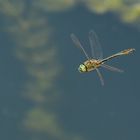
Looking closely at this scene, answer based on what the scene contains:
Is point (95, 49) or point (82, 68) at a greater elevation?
point (95, 49)

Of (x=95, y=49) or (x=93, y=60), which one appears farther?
(x=95, y=49)

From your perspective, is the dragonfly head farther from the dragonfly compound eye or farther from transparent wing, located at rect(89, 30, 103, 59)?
transparent wing, located at rect(89, 30, 103, 59)

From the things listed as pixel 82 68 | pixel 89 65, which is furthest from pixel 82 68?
pixel 89 65

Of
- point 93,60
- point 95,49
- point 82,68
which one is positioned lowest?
point 82,68

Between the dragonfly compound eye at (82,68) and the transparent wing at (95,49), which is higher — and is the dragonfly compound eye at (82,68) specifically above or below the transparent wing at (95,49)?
below

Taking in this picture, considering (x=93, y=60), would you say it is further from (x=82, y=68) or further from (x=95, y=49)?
(x=95, y=49)

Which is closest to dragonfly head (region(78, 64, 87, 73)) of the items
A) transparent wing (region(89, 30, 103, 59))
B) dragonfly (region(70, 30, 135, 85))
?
dragonfly (region(70, 30, 135, 85))

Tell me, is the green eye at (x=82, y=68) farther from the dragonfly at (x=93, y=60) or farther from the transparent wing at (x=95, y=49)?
the transparent wing at (x=95, y=49)

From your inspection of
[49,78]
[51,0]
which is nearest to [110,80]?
[49,78]

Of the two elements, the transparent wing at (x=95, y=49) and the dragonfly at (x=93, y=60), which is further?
the transparent wing at (x=95, y=49)

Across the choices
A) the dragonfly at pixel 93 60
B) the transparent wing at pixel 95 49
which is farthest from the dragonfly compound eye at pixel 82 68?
the transparent wing at pixel 95 49

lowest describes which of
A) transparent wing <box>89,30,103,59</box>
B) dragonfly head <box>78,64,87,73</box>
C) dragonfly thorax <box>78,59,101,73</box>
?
dragonfly head <box>78,64,87,73</box>

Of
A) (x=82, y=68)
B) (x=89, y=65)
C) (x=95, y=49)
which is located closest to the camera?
(x=82, y=68)
